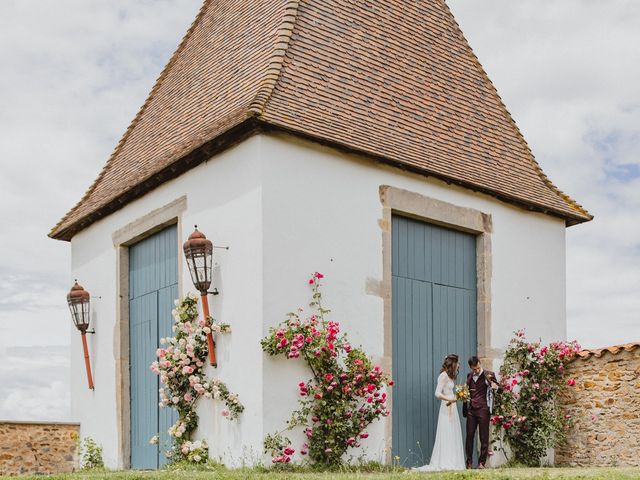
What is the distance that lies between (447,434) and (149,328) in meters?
4.67

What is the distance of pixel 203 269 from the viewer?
12930 millimetres

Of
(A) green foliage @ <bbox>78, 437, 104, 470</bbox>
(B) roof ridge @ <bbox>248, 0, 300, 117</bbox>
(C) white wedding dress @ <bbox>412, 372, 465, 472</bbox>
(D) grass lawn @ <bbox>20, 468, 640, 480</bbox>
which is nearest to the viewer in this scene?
(D) grass lawn @ <bbox>20, 468, 640, 480</bbox>

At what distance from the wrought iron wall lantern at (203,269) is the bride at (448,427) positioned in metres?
3.20

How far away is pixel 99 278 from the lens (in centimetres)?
1680

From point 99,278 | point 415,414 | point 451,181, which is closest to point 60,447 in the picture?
point 99,278

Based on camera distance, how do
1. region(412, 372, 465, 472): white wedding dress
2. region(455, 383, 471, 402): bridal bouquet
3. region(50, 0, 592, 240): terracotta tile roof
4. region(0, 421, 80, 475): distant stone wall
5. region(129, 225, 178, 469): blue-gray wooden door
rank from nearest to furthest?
region(50, 0, 592, 240): terracotta tile roof
region(412, 372, 465, 472): white wedding dress
region(455, 383, 471, 402): bridal bouquet
region(129, 225, 178, 469): blue-gray wooden door
region(0, 421, 80, 475): distant stone wall

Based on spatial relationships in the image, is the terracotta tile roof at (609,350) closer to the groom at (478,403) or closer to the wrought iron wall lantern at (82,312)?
the groom at (478,403)

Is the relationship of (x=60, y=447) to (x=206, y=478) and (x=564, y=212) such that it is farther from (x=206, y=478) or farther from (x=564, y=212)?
(x=564, y=212)

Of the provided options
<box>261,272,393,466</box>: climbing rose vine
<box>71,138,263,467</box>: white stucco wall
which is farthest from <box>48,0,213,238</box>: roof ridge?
<box>261,272,393,466</box>: climbing rose vine

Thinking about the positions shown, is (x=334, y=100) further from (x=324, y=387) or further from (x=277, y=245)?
(x=324, y=387)

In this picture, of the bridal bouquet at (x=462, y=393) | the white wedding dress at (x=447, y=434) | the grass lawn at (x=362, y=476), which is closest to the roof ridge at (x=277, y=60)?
the grass lawn at (x=362, y=476)

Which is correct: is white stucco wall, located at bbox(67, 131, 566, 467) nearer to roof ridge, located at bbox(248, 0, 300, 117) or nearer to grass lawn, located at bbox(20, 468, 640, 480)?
roof ridge, located at bbox(248, 0, 300, 117)

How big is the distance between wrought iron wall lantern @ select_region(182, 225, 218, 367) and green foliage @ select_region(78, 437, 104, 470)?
4.23m

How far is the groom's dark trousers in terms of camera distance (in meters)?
14.1
